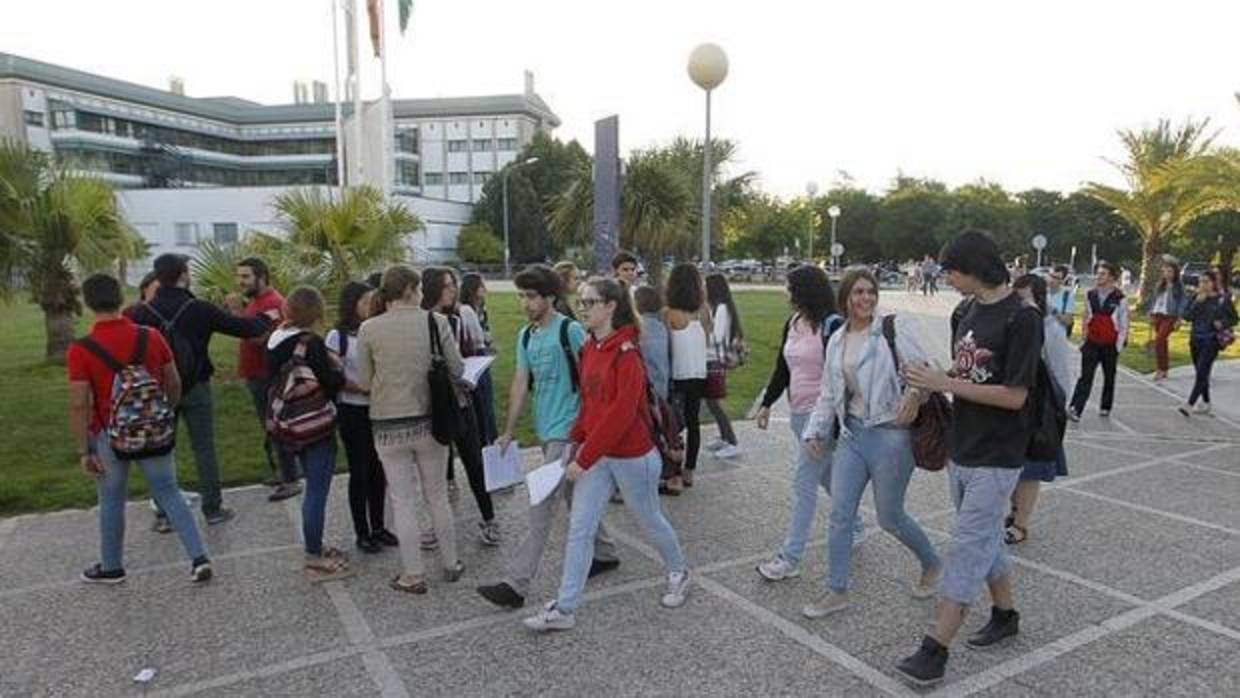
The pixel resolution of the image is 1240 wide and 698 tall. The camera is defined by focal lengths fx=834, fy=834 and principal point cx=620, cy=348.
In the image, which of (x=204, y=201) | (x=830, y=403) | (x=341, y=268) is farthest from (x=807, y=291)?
(x=204, y=201)

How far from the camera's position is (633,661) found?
11.6 feet

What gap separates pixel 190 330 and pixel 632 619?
3271mm

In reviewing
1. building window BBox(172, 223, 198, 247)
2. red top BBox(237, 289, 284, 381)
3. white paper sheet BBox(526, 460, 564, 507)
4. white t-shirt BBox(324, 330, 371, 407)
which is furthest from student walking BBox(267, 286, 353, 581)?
building window BBox(172, 223, 198, 247)

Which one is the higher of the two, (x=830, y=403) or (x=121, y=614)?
(x=830, y=403)

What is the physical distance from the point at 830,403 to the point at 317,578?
2.84m

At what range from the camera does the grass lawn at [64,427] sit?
6.13m

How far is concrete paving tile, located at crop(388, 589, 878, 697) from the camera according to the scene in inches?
131

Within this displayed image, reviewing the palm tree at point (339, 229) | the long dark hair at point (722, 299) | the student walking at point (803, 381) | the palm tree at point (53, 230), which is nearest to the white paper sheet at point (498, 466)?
the student walking at point (803, 381)

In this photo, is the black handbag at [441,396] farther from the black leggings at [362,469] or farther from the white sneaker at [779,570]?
the white sneaker at [779,570]

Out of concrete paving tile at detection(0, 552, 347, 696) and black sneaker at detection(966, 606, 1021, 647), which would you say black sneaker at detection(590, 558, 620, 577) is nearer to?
concrete paving tile at detection(0, 552, 347, 696)

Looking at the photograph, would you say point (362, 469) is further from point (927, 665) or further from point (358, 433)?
point (927, 665)

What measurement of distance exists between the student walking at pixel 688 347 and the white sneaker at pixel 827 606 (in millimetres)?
2165

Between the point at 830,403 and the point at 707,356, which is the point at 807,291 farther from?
the point at 707,356

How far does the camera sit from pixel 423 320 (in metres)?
4.25
